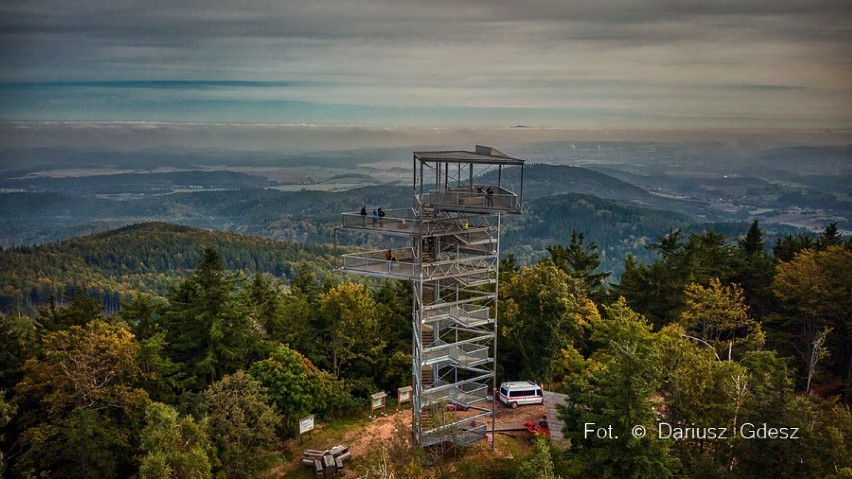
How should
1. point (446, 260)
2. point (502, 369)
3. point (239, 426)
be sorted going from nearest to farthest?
point (239, 426)
point (446, 260)
point (502, 369)

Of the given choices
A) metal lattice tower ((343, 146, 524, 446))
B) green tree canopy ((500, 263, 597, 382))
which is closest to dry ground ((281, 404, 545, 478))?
metal lattice tower ((343, 146, 524, 446))

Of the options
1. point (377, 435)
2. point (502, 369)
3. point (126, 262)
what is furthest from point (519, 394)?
point (126, 262)

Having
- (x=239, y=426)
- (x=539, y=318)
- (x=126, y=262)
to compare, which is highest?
(x=539, y=318)

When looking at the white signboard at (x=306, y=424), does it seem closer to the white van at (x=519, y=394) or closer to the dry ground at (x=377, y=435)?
the dry ground at (x=377, y=435)

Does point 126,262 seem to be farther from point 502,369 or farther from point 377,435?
point 377,435

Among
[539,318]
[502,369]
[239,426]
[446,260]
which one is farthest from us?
[502,369]

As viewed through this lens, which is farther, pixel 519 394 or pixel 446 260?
pixel 519 394
